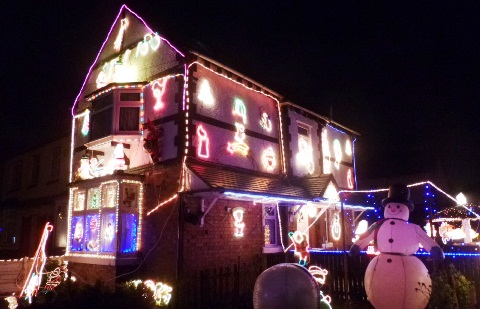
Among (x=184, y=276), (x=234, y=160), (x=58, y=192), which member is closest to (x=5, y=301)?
(x=184, y=276)

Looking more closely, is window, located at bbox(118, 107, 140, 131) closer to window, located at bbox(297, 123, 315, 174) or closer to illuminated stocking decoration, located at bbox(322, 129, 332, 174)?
window, located at bbox(297, 123, 315, 174)

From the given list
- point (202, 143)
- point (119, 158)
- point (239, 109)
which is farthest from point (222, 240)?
point (239, 109)

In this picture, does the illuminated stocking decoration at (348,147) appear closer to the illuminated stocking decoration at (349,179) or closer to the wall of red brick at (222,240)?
the illuminated stocking decoration at (349,179)

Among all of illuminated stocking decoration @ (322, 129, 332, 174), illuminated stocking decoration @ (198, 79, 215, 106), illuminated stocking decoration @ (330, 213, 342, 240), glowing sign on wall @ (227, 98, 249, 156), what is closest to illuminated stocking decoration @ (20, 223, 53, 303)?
illuminated stocking decoration @ (198, 79, 215, 106)

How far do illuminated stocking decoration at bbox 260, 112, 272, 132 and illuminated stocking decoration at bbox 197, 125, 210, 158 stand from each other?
123 inches

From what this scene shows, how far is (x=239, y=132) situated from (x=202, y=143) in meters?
1.88

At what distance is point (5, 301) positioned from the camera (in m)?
10.5

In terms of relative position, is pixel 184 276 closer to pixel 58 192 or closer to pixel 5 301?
pixel 5 301

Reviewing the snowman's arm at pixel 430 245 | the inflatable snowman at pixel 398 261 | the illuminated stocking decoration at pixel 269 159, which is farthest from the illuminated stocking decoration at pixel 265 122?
the snowman's arm at pixel 430 245

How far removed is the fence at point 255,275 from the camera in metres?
9.59

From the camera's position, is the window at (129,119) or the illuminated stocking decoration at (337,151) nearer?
the window at (129,119)

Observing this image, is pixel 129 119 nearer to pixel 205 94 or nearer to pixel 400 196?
pixel 205 94

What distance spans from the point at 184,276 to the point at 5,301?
5.18 meters

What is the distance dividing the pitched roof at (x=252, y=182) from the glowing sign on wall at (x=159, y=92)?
7.65 feet
